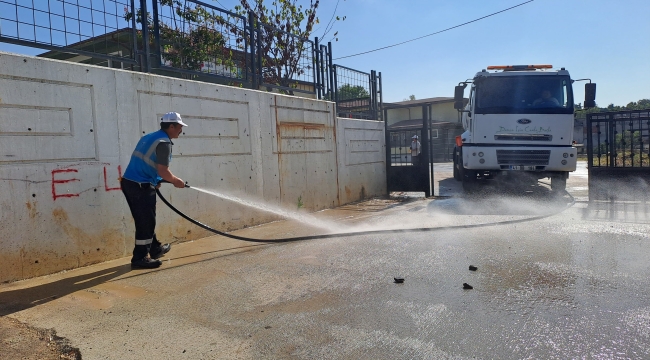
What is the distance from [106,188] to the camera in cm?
513

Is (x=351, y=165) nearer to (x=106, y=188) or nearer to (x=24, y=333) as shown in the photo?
(x=106, y=188)

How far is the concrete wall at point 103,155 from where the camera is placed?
14.3 feet

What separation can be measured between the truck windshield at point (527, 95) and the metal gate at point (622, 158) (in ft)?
3.83

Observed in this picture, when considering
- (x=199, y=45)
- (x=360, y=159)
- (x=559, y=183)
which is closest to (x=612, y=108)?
(x=559, y=183)

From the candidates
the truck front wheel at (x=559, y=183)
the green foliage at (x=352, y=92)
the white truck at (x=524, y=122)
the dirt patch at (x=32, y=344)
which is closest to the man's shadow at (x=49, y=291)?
the dirt patch at (x=32, y=344)

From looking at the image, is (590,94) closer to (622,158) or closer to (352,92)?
(622,158)

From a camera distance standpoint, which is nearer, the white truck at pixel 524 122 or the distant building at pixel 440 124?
the white truck at pixel 524 122

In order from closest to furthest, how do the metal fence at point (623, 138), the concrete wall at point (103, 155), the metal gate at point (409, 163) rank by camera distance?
the concrete wall at point (103, 155) < the metal fence at point (623, 138) < the metal gate at point (409, 163)

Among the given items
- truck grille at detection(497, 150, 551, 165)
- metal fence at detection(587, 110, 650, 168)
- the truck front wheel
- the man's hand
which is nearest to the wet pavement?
the man's hand

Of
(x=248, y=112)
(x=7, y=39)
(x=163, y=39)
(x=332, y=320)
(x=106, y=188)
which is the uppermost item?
(x=163, y=39)

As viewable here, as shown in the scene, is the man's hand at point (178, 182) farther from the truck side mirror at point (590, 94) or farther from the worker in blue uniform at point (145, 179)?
the truck side mirror at point (590, 94)

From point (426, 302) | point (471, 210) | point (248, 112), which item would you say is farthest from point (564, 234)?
point (248, 112)

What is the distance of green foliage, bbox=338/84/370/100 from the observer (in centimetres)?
1112

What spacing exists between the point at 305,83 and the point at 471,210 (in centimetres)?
453
